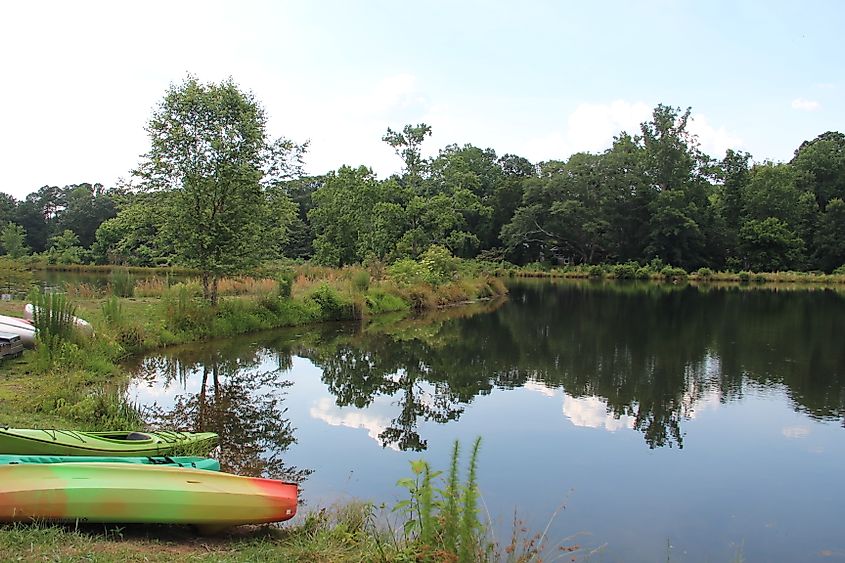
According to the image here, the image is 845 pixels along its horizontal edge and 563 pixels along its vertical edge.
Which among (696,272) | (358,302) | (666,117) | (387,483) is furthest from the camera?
(666,117)

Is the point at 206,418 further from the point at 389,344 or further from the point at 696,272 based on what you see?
the point at 696,272

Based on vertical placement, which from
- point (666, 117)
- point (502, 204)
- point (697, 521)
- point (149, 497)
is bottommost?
point (697, 521)

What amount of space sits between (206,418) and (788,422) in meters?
9.07

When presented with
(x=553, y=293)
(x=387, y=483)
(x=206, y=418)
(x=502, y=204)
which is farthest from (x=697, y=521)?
(x=502, y=204)

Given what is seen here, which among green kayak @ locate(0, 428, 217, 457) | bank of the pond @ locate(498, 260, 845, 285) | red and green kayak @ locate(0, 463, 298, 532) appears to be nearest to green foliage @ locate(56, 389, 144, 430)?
green kayak @ locate(0, 428, 217, 457)

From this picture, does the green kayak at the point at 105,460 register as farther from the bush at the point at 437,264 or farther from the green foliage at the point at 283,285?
the bush at the point at 437,264

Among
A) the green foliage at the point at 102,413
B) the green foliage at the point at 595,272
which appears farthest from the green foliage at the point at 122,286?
the green foliage at the point at 595,272

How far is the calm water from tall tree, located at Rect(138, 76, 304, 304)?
252cm

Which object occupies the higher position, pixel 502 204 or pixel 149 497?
pixel 502 204

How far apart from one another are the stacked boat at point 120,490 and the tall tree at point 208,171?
36.5 feet

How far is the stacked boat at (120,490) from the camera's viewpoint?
438 cm

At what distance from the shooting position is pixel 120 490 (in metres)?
4.59

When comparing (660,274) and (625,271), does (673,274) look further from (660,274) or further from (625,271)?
(625,271)

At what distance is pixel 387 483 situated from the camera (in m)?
7.05
